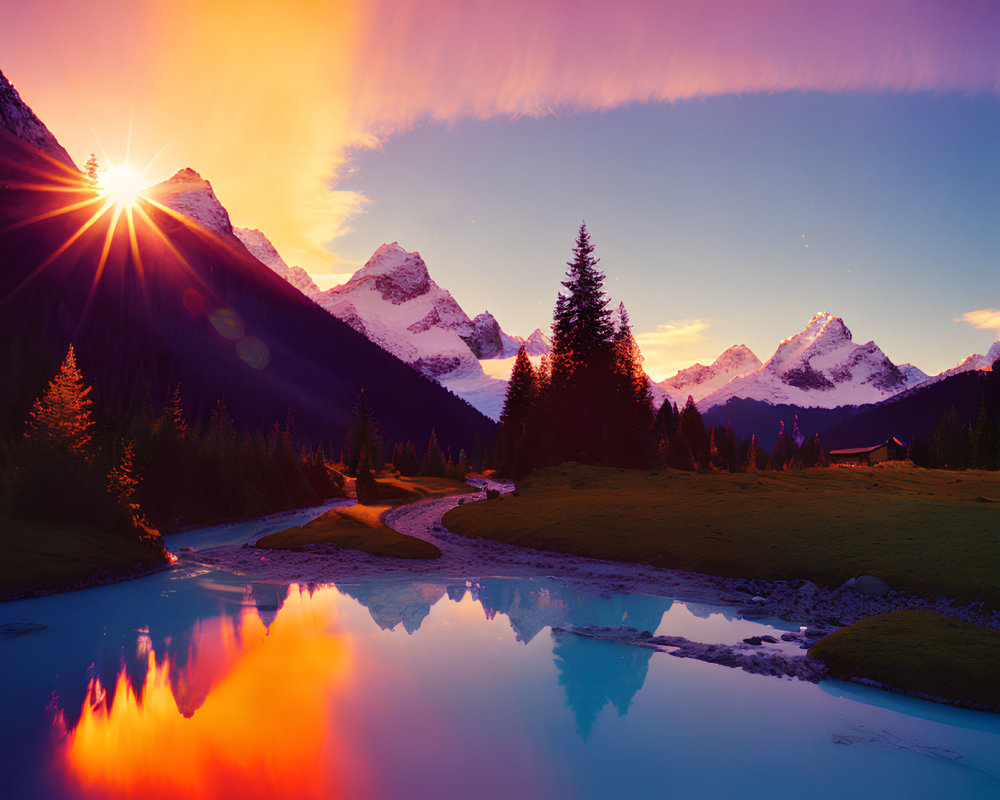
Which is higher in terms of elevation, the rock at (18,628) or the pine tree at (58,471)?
the pine tree at (58,471)

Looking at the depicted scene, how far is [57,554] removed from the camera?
79.2 ft

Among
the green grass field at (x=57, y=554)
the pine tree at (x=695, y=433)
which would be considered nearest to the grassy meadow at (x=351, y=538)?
the green grass field at (x=57, y=554)

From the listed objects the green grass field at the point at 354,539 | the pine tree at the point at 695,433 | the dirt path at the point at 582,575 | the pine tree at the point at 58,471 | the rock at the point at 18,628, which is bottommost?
the dirt path at the point at 582,575

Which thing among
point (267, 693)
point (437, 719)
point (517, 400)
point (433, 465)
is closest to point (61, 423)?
point (267, 693)

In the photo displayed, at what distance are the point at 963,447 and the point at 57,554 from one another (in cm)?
12635

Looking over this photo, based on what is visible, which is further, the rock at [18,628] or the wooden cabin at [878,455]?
the wooden cabin at [878,455]

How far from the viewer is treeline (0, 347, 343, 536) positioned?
92.7ft

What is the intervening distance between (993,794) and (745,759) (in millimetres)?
3811

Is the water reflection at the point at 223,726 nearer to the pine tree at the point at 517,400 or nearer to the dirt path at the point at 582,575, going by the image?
the dirt path at the point at 582,575

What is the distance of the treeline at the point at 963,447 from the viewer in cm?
8951

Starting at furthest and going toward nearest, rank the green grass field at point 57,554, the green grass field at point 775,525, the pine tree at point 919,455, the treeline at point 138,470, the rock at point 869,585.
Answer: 1. the pine tree at point 919,455
2. the treeline at point 138,470
3. the green grass field at point 57,554
4. the green grass field at point 775,525
5. the rock at point 869,585

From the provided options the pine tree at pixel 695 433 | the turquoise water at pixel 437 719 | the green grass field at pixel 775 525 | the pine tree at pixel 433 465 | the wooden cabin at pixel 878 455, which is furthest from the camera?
the wooden cabin at pixel 878 455

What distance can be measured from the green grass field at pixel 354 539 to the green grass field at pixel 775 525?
5.58 meters

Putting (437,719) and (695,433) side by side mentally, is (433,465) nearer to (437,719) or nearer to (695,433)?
(695,433)
